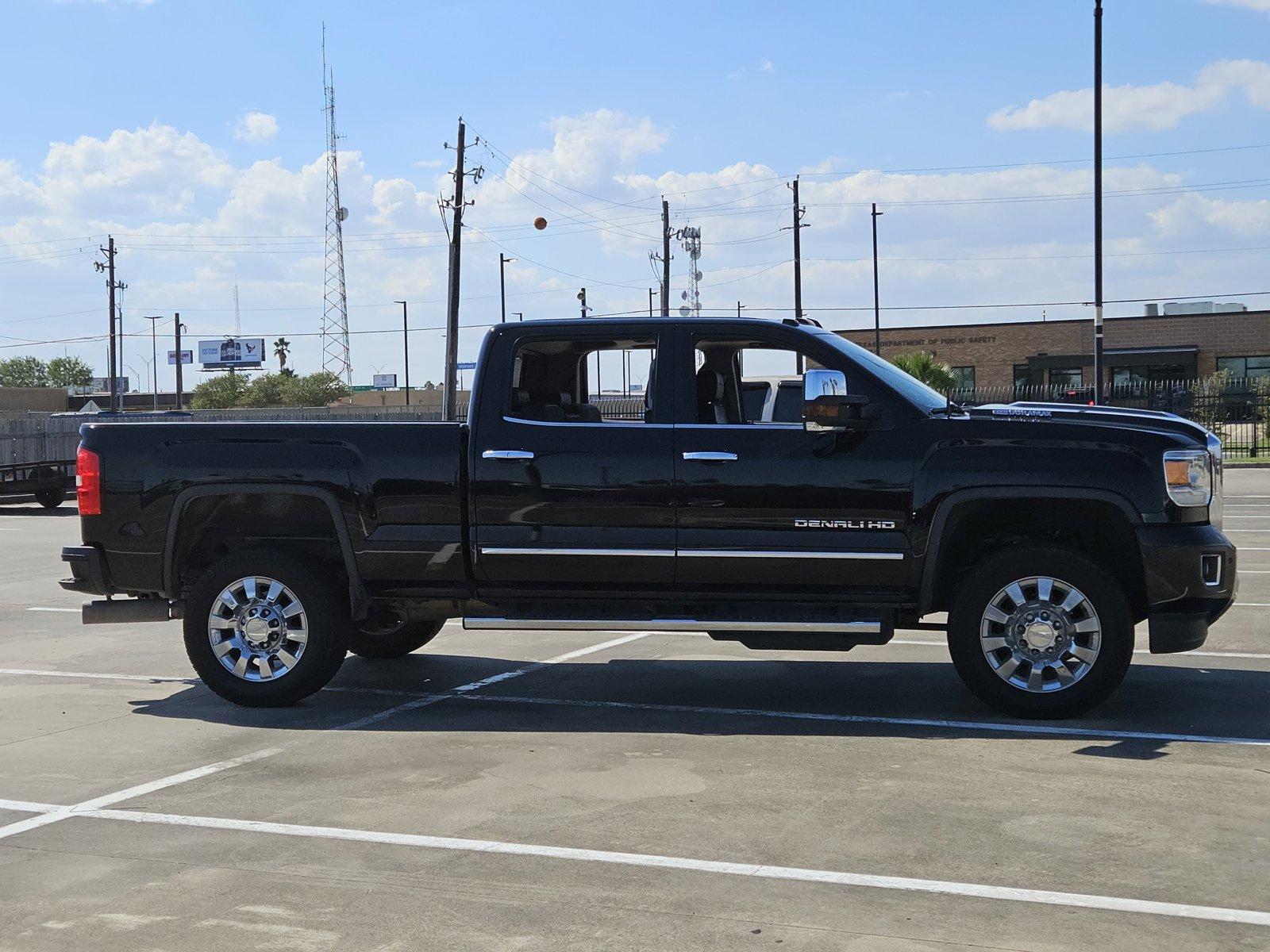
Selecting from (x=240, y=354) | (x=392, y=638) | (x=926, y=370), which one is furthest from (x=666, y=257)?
(x=240, y=354)

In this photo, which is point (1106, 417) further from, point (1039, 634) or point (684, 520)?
Answer: point (684, 520)

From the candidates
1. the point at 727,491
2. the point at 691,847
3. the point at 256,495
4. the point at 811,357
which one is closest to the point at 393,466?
the point at 256,495

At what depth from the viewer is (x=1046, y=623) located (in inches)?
290

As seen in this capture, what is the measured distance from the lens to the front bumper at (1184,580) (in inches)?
283

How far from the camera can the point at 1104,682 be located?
729cm

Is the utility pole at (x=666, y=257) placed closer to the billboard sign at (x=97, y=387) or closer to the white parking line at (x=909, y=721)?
the white parking line at (x=909, y=721)

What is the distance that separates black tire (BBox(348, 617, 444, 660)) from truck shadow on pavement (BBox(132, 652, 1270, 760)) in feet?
0.54

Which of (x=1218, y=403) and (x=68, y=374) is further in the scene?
(x=68, y=374)

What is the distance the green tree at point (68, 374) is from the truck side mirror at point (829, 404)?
16481 cm

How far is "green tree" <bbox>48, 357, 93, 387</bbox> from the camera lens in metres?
160

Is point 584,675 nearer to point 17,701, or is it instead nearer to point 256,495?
point 256,495

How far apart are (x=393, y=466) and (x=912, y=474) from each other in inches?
114

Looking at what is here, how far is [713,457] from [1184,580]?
99.3 inches

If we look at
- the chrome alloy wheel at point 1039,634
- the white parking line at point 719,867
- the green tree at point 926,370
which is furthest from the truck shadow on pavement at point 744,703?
the green tree at point 926,370
